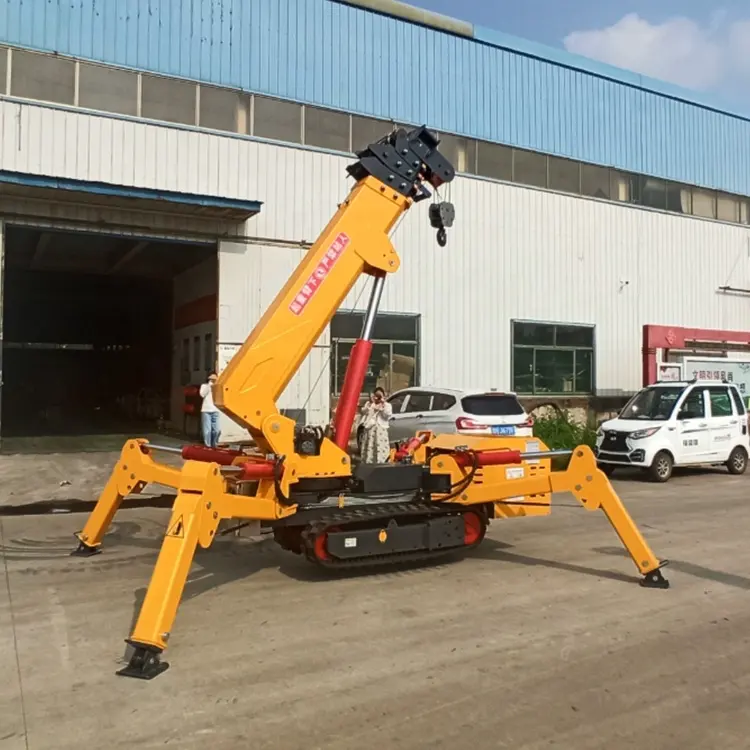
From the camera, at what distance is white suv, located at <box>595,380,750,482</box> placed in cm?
1485

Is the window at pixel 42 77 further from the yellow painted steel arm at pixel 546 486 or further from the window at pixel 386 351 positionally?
the yellow painted steel arm at pixel 546 486

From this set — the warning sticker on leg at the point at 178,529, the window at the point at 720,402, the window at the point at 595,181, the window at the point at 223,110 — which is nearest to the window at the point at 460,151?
the window at the point at 595,181

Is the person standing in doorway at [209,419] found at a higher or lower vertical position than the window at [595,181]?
lower

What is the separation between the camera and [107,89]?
641 inches

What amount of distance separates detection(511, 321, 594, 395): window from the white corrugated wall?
0.34 metres

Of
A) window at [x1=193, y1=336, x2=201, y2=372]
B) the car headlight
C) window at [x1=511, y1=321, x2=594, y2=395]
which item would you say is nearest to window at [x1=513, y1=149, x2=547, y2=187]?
window at [x1=511, y1=321, x2=594, y2=395]

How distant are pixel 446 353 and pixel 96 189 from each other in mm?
9522

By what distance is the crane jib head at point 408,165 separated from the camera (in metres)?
7.22

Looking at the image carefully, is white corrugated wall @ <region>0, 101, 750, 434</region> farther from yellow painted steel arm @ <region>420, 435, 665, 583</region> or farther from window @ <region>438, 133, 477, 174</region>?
yellow painted steel arm @ <region>420, 435, 665, 583</region>

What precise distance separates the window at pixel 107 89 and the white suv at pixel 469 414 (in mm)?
9023

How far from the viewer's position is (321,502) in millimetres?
6848

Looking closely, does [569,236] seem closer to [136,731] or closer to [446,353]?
[446,353]

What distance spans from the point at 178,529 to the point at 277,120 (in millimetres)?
14776

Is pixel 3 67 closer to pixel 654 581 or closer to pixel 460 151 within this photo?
pixel 460 151
